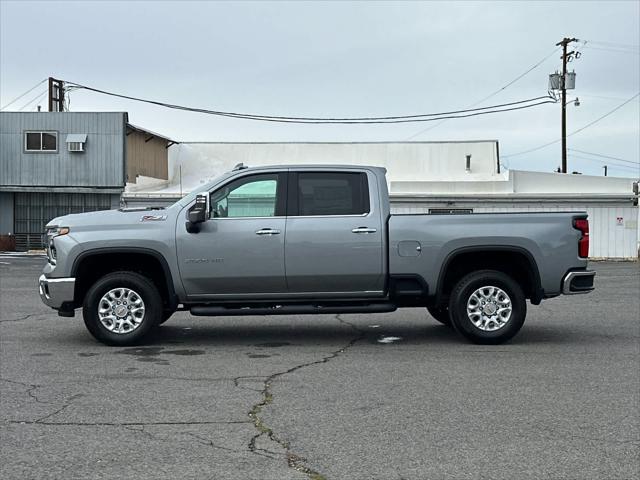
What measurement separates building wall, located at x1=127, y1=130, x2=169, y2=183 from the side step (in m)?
27.9

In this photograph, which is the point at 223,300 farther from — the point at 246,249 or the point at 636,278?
the point at 636,278

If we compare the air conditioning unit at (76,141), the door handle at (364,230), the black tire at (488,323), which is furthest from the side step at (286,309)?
the air conditioning unit at (76,141)

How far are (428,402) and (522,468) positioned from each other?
1694 mm

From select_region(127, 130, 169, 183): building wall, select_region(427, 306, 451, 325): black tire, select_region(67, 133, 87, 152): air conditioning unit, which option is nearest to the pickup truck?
select_region(427, 306, 451, 325): black tire

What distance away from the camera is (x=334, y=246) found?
9125 millimetres

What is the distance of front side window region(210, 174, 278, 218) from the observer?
925 cm

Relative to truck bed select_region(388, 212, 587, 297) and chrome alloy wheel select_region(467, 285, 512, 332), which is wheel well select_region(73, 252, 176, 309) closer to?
truck bed select_region(388, 212, 587, 297)

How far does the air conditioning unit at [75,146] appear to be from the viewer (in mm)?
34594

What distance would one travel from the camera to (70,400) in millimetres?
6570

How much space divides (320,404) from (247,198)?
3.52 meters

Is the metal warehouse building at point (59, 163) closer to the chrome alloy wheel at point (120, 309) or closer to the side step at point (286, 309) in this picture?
the chrome alloy wheel at point (120, 309)

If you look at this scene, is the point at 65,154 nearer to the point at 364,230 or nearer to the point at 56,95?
the point at 56,95

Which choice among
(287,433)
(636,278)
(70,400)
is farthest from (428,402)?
(636,278)

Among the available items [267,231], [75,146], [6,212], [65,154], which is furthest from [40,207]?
[267,231]
